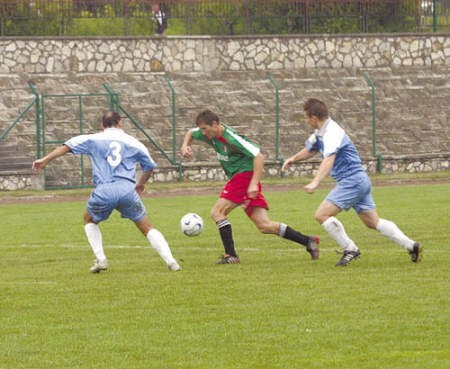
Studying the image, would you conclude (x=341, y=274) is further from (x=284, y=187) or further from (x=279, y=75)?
(x=279, y=75)

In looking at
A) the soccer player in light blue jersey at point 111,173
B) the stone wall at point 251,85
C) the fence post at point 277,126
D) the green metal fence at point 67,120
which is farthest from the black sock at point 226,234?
the fence post at point 277,126

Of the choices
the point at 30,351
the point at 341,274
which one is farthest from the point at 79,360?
the point at 341,274

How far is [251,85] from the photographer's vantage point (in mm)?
33500

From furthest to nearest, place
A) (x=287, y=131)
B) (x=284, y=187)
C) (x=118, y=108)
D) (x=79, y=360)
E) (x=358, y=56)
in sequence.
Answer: (x=358, y=56)
(x=287, y=131)
(x=118, y=108)
(x=284, y=187)
(x=79, y=360)

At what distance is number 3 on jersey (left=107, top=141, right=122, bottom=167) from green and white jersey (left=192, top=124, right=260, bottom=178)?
4.16ft

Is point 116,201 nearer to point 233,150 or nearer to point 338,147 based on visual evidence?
point 233,150

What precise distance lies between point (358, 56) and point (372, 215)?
2240 cm

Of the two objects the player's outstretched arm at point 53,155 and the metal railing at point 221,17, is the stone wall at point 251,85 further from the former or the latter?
the player's outstretched arm at point 53,155

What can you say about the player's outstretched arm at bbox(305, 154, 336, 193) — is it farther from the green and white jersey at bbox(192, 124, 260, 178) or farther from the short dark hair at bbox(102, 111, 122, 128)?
the short dark hair at bbox(102, 111, 122, 128)

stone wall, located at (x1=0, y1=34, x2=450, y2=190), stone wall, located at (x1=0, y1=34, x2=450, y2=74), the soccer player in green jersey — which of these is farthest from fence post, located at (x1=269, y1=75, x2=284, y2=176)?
the soccer player in green jersey

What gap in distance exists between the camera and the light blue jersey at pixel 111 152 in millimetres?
12945

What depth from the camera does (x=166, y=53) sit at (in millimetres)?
33531

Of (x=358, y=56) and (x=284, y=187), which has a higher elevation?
(x=358, y=56)

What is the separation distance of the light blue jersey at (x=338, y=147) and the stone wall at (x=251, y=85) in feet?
54.1
